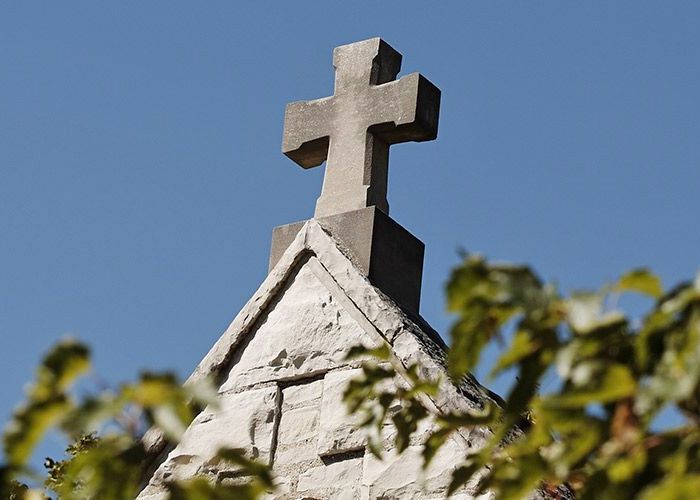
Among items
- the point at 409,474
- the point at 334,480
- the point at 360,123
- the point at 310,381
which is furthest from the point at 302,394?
the point at 360,123

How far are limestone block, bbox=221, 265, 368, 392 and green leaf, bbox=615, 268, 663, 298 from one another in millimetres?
2221

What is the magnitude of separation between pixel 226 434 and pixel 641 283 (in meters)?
2.44

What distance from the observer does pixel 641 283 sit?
59.9 inches

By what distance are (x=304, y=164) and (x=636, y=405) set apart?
343cm

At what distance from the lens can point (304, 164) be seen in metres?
4.81

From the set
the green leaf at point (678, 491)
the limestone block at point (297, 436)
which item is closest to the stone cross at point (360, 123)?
the limestone block at point (297, 436)

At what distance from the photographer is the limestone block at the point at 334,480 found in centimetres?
349

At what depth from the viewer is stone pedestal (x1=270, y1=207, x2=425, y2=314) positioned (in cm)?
407

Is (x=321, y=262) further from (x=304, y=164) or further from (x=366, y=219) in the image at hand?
(x=304, y=164)

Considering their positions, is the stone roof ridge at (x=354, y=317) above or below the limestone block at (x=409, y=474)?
above

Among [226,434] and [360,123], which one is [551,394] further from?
[360,123]

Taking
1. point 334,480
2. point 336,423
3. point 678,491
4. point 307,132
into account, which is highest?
point 307,132

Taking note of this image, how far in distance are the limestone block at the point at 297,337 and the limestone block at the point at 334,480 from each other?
1.06 feet

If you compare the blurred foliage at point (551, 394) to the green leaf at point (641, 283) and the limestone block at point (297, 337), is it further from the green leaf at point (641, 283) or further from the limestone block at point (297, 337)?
the limestone block at point (297, 337)
